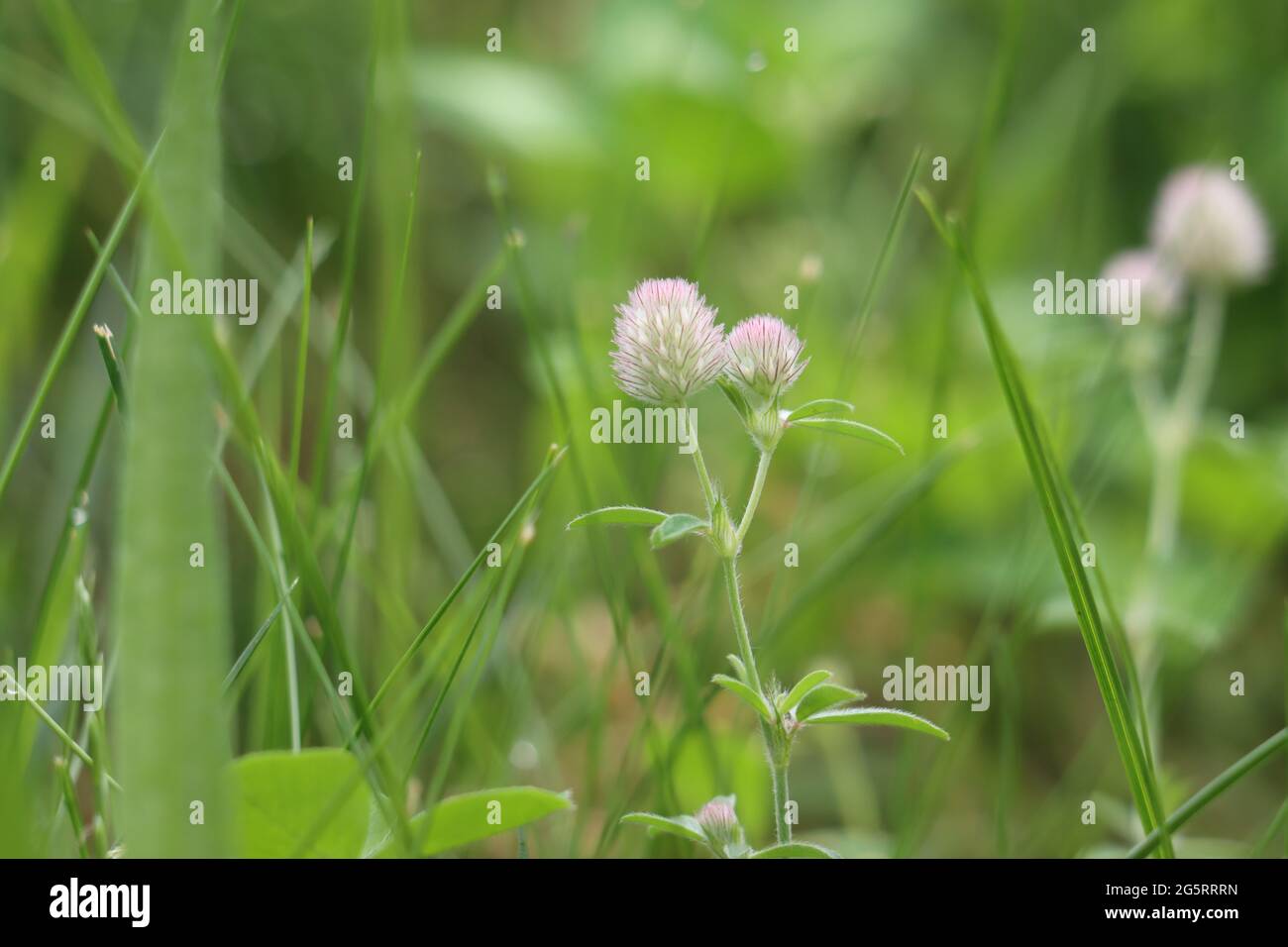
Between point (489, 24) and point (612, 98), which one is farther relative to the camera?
point (489, 24)

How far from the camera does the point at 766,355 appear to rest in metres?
0.56

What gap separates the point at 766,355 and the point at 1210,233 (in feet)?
2.75

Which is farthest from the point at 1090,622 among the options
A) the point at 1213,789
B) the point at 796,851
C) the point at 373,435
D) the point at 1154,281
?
→ the point at 1154,281

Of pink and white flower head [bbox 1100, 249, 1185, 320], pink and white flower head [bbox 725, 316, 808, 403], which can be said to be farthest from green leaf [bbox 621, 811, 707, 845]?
pink and white flower head [bbox 1100, 249, 1185, 320]

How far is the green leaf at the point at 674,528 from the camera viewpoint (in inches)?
19.9

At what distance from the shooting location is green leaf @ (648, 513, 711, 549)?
0.51m

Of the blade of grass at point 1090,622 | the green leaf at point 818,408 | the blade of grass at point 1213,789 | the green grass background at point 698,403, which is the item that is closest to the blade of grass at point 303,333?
the green grass background at point 698,403

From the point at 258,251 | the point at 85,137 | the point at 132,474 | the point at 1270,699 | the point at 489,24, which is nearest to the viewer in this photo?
the point at 132,474

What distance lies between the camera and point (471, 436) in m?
1.80

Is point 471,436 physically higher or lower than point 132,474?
higher

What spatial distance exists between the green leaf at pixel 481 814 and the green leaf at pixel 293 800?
0.03 meters

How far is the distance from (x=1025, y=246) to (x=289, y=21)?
4.27 feet

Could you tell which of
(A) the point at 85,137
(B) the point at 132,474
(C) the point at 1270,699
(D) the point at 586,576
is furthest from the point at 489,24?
(B) the point at 132,474
